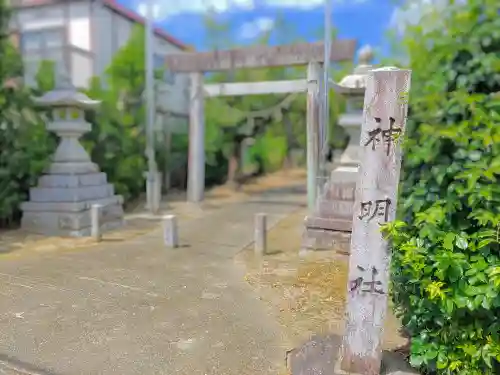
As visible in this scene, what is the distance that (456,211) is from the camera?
10.6ft

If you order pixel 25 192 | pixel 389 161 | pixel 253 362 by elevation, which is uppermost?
pixel 389 161

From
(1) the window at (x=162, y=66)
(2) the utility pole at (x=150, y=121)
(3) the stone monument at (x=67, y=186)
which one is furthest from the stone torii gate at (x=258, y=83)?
(1) the window at (x=162, y=66)

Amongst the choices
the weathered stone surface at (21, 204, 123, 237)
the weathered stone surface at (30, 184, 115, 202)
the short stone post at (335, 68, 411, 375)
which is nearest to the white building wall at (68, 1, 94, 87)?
the weathered stone surface at (30, 184, 115, 202)

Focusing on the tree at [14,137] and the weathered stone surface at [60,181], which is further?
the weathered stone surface at [60,181]

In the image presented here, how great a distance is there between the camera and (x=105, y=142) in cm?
1057

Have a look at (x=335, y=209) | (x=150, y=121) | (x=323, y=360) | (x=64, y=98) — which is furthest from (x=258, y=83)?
(x=323, y=360)

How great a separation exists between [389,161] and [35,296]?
4037 millimetres

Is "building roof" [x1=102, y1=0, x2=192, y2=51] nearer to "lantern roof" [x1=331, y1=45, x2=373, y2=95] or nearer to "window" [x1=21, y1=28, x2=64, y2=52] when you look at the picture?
"window" [x1=21, y1=28, x2=64, y2=52]

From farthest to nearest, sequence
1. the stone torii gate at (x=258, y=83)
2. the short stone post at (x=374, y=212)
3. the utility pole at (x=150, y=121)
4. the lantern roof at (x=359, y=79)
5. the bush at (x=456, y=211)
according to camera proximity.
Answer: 1. the utility pole at (x=150, y=121)
2. the stone torii gate at (x=258, y=83)
3. the lantern roof at (x=359, y=79)
4. the short stone post at (x=374, y=212)
5. the bush at (x=456, y=211)

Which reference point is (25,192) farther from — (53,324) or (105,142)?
(53,324)

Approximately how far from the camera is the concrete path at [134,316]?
350cm

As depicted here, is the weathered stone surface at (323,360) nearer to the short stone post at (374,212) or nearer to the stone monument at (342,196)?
the short stone post at (374,212)

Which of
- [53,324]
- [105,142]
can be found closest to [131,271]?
[53,324]

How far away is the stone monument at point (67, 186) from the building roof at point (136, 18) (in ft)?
17.9
